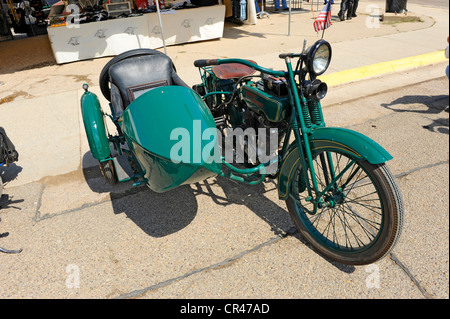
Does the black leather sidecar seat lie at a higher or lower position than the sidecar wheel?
higher

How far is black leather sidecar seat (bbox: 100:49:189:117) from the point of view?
11.1 ft

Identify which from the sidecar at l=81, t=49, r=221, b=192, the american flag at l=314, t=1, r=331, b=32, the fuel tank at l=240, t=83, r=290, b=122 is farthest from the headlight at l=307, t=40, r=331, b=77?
the sidecar at l=81, t=49, r=221, b=192

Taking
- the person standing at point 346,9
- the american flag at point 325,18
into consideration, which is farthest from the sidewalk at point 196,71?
the american flag at point 325,18

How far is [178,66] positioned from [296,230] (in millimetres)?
5758

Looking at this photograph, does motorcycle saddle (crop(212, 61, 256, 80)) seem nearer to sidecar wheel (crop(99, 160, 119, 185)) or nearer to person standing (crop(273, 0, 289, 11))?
sidecar wheel (crop(99, 160, 119, 185))

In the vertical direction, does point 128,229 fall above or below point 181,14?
A: below

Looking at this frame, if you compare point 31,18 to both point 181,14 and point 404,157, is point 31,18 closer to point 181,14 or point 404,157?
point 181,14

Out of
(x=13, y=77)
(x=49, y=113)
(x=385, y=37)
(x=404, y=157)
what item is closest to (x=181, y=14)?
(x=13, y=77)

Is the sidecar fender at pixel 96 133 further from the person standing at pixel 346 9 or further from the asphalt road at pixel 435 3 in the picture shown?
the asphalt road at pixel 435 3

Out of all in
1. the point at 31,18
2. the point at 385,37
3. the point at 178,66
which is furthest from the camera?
the point at 31,18

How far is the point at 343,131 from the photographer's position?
1881 millimetres

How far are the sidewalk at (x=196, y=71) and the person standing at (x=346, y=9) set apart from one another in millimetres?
305

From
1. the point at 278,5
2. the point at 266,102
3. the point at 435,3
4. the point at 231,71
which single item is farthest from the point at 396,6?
the point at 266,102

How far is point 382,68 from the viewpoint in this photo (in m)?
6.37
